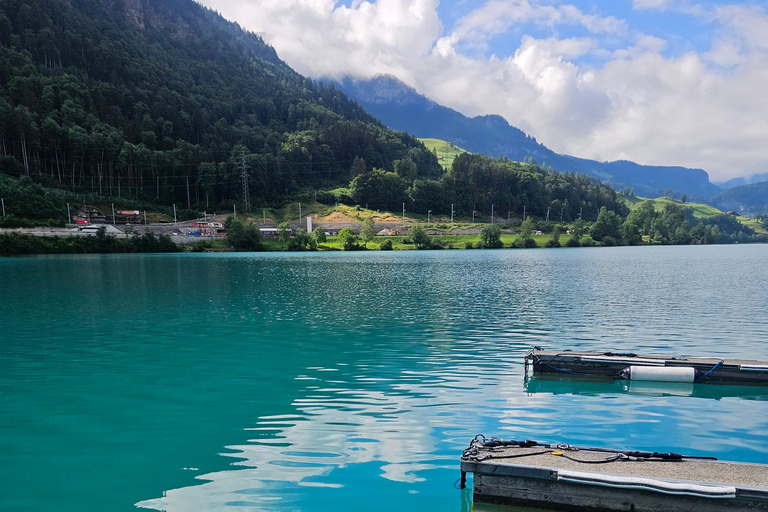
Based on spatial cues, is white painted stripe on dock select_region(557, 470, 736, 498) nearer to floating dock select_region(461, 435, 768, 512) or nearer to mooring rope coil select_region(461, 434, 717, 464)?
floating dock select_region(461, 435, 768, 512)

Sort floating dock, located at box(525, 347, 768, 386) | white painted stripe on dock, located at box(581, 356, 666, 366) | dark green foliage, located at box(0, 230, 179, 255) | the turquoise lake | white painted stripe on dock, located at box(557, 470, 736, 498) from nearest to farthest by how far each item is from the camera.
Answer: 1. white painted stripe on dock, located at box(557, 470, 736, 498)
2. the turquoise lake
3. floating dock, located at box(525, 347, 768, 386)
4. white painted stripe on dock, located at box(581, 356, 666, 366)
5. dark green foliage, located at box(0, 230, 179, 255)

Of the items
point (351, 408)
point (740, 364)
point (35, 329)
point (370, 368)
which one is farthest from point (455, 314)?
point (35, 329)

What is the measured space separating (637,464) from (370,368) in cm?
1462

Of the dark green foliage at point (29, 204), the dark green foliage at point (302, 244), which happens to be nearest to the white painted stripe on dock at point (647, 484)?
the dark green foliage at point (302, 244)

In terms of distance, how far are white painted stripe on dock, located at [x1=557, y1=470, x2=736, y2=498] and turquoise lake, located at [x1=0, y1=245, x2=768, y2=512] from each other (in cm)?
277

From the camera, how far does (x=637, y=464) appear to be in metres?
11.3

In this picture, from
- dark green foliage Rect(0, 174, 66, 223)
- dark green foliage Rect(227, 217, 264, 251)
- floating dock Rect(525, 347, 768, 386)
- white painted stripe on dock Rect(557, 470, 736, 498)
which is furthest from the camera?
dark green foliage Rect(227, 217, 264, 251)

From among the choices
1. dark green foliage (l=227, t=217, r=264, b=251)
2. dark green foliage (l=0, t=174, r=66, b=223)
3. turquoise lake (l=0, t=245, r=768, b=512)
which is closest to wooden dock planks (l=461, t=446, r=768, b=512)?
turquoise lake (l=0, t=245, r=768, b=512)

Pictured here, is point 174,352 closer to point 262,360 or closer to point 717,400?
point 262,360

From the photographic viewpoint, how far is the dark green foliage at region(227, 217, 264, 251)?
192 metres

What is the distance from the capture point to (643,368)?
22.5 meters

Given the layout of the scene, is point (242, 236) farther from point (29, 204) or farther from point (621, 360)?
point (621, 360)

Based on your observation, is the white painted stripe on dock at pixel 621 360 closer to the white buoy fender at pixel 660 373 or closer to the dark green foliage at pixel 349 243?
the white buoy fender at pixel 660 373

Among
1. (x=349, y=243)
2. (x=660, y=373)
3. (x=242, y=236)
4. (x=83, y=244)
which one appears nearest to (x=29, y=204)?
(x=83, y=244)
